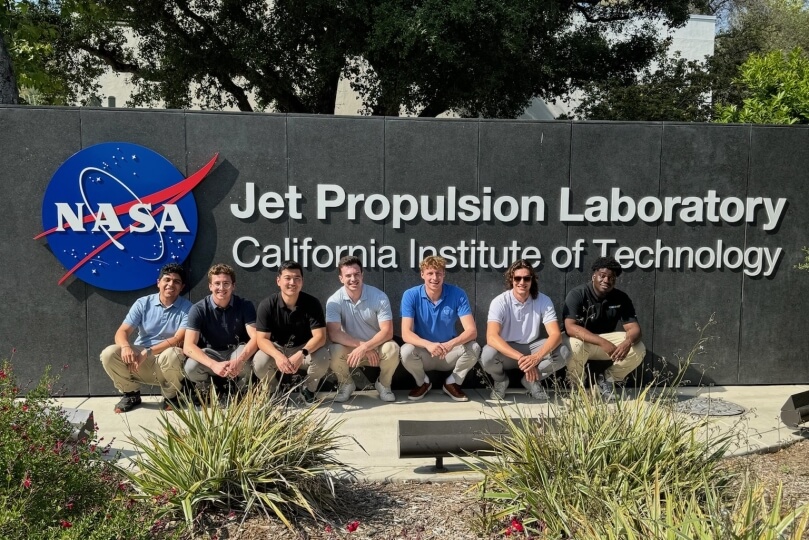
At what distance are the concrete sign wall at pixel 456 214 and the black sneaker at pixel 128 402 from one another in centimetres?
49

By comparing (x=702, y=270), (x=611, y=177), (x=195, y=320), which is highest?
(x=611, y=177)

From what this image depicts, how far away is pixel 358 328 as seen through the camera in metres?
6.21

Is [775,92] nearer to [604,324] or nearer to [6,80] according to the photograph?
[604,324]

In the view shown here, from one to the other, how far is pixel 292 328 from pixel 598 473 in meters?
3.19

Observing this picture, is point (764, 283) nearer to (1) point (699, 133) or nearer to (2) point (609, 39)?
(1) point (699, 133)

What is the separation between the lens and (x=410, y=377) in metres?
6.69

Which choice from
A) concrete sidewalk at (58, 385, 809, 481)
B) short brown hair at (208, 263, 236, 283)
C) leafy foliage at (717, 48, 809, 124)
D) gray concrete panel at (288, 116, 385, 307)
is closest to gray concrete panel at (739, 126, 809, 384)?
concrete sidewalk at (58, 385, 809, 481)

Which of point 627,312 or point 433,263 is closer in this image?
point 433,263

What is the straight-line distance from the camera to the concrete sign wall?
20.3ft

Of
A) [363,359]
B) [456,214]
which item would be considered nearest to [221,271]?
[363,359]

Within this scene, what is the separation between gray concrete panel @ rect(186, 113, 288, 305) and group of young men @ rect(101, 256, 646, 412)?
14.4 inches

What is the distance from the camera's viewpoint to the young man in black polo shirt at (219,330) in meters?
5.77

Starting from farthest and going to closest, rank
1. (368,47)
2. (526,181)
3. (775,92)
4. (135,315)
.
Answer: (368,47)
(775,92)
(526,181)
(135,315)

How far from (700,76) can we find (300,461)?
15.2 meters
